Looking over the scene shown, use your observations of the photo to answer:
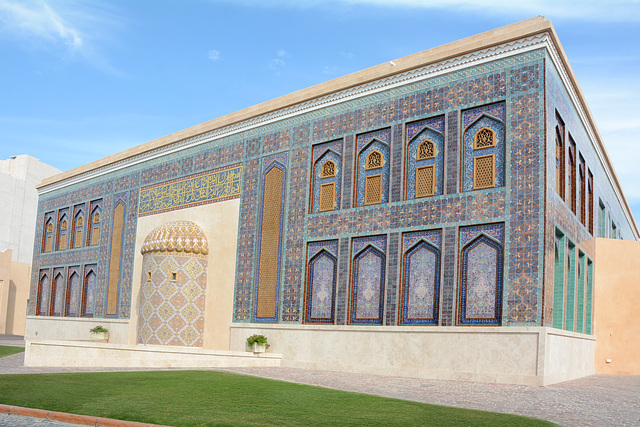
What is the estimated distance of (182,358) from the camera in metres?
13.3

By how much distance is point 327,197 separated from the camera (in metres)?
14.5

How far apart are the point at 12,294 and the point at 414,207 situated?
27.6 m

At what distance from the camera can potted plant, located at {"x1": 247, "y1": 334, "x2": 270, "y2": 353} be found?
1459 centimetres

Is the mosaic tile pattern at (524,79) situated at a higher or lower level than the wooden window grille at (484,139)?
higher

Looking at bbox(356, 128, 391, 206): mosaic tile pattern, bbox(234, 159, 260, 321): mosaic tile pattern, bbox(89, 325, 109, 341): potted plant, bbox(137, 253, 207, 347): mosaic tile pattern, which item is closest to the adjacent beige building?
bbox(89, 325, 109, 341): potted plant

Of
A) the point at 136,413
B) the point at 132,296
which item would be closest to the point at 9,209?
the point at 132,296

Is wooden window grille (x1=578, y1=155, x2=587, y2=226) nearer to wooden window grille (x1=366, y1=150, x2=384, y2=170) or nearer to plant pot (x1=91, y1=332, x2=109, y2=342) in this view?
wooden window grille (x1=366, y1=150, x2=384, y2=170)

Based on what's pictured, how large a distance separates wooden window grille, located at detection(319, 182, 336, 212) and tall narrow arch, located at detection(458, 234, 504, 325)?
142 inches

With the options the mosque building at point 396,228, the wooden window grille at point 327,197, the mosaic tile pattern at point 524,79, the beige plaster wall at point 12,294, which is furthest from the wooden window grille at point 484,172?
the beige plaster wall at point 12,294

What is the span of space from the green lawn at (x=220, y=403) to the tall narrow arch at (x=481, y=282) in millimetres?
3513

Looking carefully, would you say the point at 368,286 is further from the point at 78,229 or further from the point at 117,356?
the point at 78,229

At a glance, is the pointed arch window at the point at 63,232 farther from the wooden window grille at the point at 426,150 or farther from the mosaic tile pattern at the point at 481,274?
the mosaic tile pattern at the point at 481,274

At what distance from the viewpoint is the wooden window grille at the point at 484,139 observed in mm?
11920

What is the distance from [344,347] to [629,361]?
6.83m
